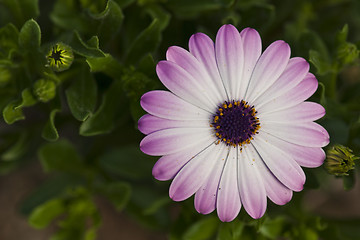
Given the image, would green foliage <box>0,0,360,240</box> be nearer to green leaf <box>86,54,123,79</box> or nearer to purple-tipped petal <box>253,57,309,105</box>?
green leaf <box>86,54,123,79</box>

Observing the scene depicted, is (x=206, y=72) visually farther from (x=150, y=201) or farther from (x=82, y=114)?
(x=150, y=201)

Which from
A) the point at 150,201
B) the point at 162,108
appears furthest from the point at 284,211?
the point at 162,108

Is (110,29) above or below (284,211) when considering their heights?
above

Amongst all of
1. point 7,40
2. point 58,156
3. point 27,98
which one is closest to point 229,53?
point 27,98

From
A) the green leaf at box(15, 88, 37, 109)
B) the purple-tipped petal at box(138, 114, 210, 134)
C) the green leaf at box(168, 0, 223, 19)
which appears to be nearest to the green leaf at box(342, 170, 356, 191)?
the purple-tipped petal at box(138, 114, 210, 134)

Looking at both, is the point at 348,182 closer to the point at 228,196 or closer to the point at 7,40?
the point at 228,196

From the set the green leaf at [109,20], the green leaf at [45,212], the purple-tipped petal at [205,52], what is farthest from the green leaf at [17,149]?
the purple-tipped petal at [205,52]
